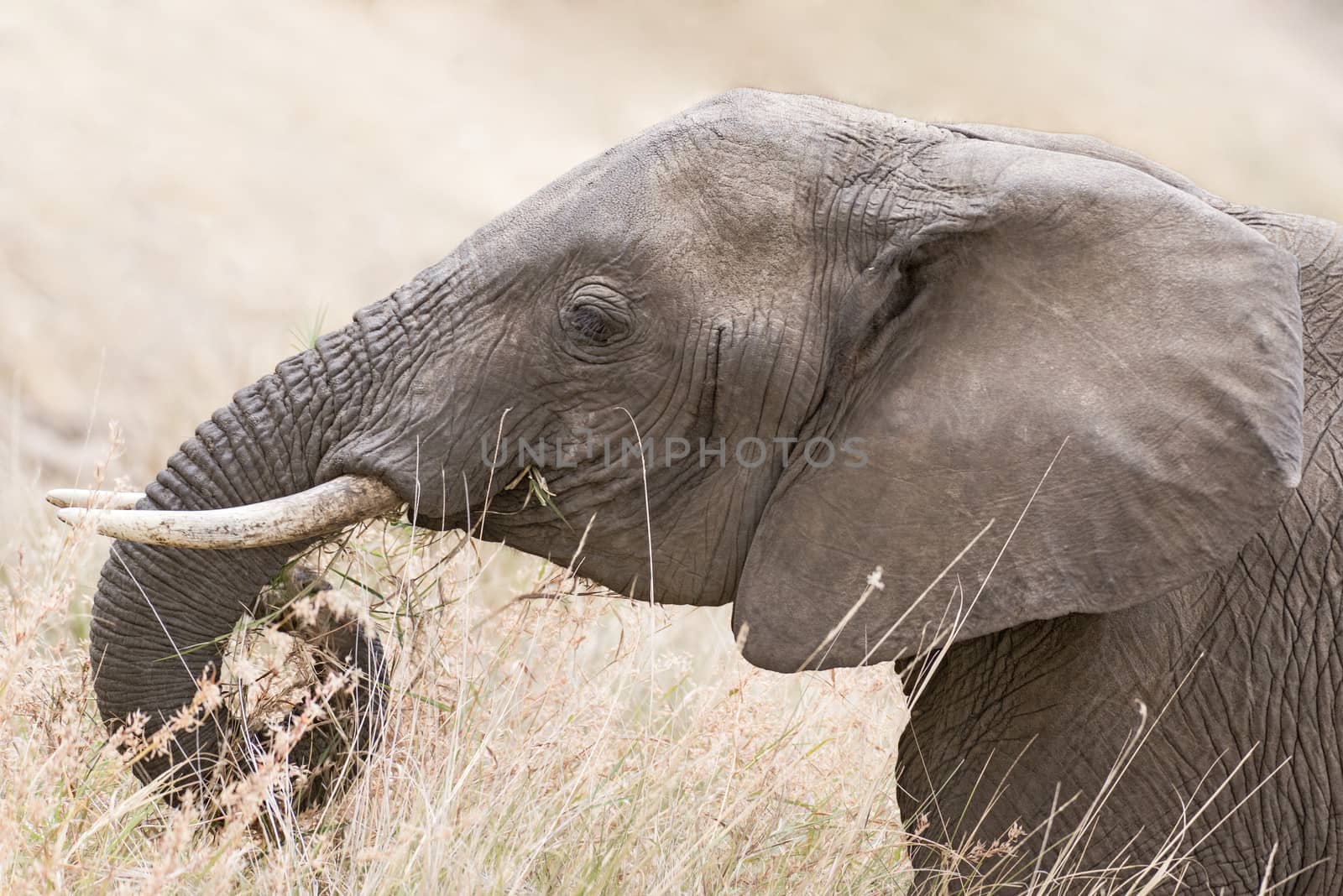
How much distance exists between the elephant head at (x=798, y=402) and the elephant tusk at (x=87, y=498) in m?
0.10

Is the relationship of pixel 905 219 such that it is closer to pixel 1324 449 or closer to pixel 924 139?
pixel 924 139

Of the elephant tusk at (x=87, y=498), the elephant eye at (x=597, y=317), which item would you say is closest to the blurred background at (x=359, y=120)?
the elephant tusk at (x=87, y=498)

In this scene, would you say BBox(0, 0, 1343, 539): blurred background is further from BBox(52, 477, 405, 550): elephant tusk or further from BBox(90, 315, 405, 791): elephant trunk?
BBox(52, 477, 405, 550): elephant tusk

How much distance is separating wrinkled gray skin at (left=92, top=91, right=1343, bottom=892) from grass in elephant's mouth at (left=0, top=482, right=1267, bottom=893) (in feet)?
0.76

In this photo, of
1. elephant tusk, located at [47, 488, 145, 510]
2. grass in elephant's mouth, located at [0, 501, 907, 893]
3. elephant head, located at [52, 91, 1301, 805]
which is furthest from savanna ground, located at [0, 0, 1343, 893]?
elephant head, located at [52, 91, 1301, 805]

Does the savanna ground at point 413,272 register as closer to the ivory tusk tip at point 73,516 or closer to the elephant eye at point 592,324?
the ivory tusk tip at point 73,516

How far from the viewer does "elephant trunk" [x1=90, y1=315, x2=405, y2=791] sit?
3.41 metres

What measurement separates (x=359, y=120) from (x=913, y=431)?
41.7 ft

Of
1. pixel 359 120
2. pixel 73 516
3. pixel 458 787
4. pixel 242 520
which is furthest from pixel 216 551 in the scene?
pixel 359 120

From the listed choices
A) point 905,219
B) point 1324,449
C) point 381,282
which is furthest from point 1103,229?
point 381,282

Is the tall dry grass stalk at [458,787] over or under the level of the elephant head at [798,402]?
under

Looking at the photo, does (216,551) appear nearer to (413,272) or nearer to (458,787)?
(458,787)

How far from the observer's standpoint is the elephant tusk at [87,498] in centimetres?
345

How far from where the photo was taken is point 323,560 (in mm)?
4461
